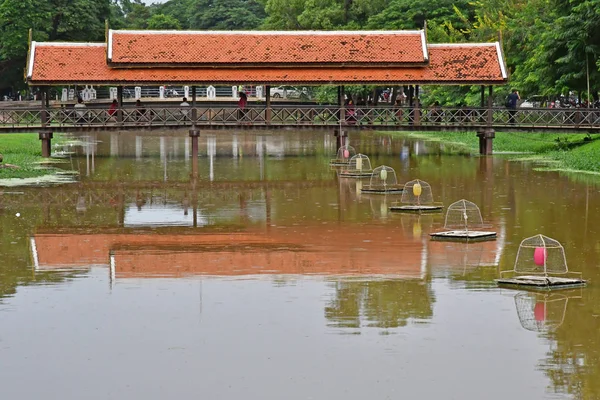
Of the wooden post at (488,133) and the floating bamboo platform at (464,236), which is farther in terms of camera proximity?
the wooden post at (488,133)

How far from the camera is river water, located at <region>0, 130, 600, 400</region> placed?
13258 mm

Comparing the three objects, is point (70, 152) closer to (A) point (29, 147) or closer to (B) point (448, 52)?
(A) point (29, 147)

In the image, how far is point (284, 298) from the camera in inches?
693

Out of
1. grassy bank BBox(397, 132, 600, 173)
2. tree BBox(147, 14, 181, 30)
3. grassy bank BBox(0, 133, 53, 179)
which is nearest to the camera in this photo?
grassy bank BBox(0, 133, 53, 179)

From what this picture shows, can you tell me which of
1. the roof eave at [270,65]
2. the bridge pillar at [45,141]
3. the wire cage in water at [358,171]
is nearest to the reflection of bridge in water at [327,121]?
the bridge pillar at [45,141]

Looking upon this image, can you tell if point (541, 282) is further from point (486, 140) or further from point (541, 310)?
point (486, 140)

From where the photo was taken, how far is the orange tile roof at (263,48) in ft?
141

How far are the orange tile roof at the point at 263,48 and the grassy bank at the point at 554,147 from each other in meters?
6.63

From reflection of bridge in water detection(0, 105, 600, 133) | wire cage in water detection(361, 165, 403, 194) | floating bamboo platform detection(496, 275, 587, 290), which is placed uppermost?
reflection of bridge in water detection(0, 105, 600, 133)

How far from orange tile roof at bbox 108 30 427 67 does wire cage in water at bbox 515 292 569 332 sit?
87.7 ft

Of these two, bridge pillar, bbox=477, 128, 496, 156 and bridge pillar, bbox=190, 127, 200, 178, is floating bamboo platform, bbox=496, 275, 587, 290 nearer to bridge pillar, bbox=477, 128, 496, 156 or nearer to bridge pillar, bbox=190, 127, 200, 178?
bridge pillar, bbox=190, 127, 200, 178

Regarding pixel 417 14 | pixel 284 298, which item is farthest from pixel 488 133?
pixel 284 298

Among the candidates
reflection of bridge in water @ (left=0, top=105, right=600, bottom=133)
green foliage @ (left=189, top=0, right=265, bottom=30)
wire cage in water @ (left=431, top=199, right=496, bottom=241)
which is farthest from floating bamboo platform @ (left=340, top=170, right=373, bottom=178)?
green foliage @ (left=189, top=0, right=265, bottom=30)

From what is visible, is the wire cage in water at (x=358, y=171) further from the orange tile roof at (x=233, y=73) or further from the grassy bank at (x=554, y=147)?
the grassy bank at (x=554, y=147)
